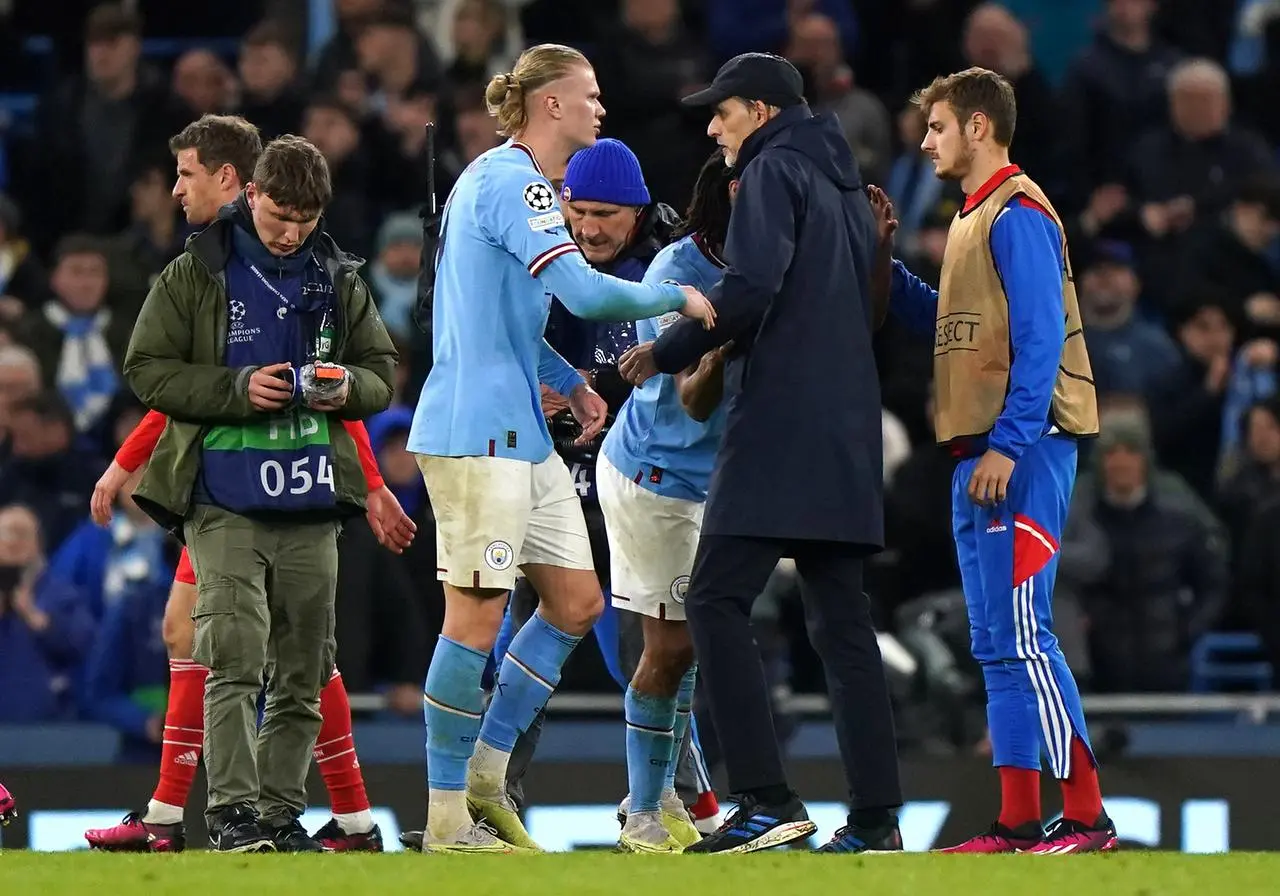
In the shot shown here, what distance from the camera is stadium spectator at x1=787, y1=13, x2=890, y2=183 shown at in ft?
43.9

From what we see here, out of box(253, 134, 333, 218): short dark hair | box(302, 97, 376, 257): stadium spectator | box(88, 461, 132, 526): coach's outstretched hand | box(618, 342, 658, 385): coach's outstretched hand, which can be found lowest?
box(88, 461, 132, 526): coach's outstretched hand

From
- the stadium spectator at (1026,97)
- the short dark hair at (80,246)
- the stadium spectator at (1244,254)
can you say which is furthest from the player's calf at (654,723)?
the stadium spectator at (1026,97)

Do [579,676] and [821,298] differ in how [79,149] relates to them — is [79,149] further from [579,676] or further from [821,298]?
[821,298]

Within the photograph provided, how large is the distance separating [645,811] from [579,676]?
3.64m

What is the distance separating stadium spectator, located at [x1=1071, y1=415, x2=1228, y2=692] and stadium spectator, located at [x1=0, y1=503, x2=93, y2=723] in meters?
4.66

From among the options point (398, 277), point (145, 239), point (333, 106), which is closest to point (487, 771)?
point (398, 277)

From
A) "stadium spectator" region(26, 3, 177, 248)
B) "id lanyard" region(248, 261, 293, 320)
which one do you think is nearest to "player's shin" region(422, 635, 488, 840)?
"id lanyard" region(248, 261, 293, 320)

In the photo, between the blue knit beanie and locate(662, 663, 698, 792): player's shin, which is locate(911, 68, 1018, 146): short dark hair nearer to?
the blue knit beanie

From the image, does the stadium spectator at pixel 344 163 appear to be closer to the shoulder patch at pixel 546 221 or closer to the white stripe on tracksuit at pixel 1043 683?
the shoulder patch at pixel 546 221

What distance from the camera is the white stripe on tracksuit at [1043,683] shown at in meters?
7.08

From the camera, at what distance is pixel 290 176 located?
23.7 feet

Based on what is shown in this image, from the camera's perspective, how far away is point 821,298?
22.9ft

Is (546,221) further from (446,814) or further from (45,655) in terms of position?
(45,655)

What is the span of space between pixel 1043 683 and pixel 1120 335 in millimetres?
6030
